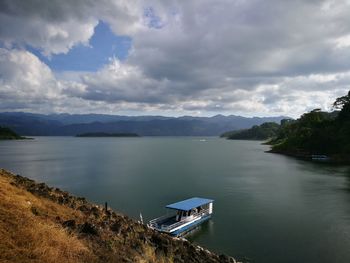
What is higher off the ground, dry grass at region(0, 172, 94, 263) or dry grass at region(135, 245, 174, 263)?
dry grass at region(0, 172, 94, 263)

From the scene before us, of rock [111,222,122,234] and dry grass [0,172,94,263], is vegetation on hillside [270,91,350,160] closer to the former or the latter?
rock [111,222,122,234]

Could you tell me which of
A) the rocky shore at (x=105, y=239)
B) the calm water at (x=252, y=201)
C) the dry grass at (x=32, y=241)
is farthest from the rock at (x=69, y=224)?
the calm water at (x=252, y=201)

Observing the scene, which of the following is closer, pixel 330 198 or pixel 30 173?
pixel 330 198

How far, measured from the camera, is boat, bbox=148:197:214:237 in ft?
142

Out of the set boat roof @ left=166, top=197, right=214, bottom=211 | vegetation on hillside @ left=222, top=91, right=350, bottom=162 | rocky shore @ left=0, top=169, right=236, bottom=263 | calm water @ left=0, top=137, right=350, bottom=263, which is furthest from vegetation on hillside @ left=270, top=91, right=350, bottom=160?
rocky shore @ left=0, top=169, right=236, bottom=263

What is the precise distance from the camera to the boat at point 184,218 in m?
43.2

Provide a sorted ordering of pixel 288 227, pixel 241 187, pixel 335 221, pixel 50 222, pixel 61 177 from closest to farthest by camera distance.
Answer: pixel 50 222
pixel 288 227
pixel 335 221
pixel 241 187
pixel 61 177

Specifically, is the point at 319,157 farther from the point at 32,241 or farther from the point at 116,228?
the point at 32,241

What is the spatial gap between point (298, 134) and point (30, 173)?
5964 inches

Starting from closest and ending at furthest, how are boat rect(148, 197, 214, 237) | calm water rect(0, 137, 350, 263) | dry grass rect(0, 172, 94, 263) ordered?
dry grass rect(0, 172, 94, 263) → calm water rect(0, 137, 350, 263) → boat rect(148, 197, 214, 237)

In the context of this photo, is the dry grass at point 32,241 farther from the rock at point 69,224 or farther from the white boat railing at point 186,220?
the white boat railing at point 186,220

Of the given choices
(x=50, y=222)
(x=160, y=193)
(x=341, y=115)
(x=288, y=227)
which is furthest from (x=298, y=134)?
(x=50, y=222)

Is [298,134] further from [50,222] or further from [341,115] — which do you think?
[50,222]

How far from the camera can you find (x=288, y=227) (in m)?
46.5
